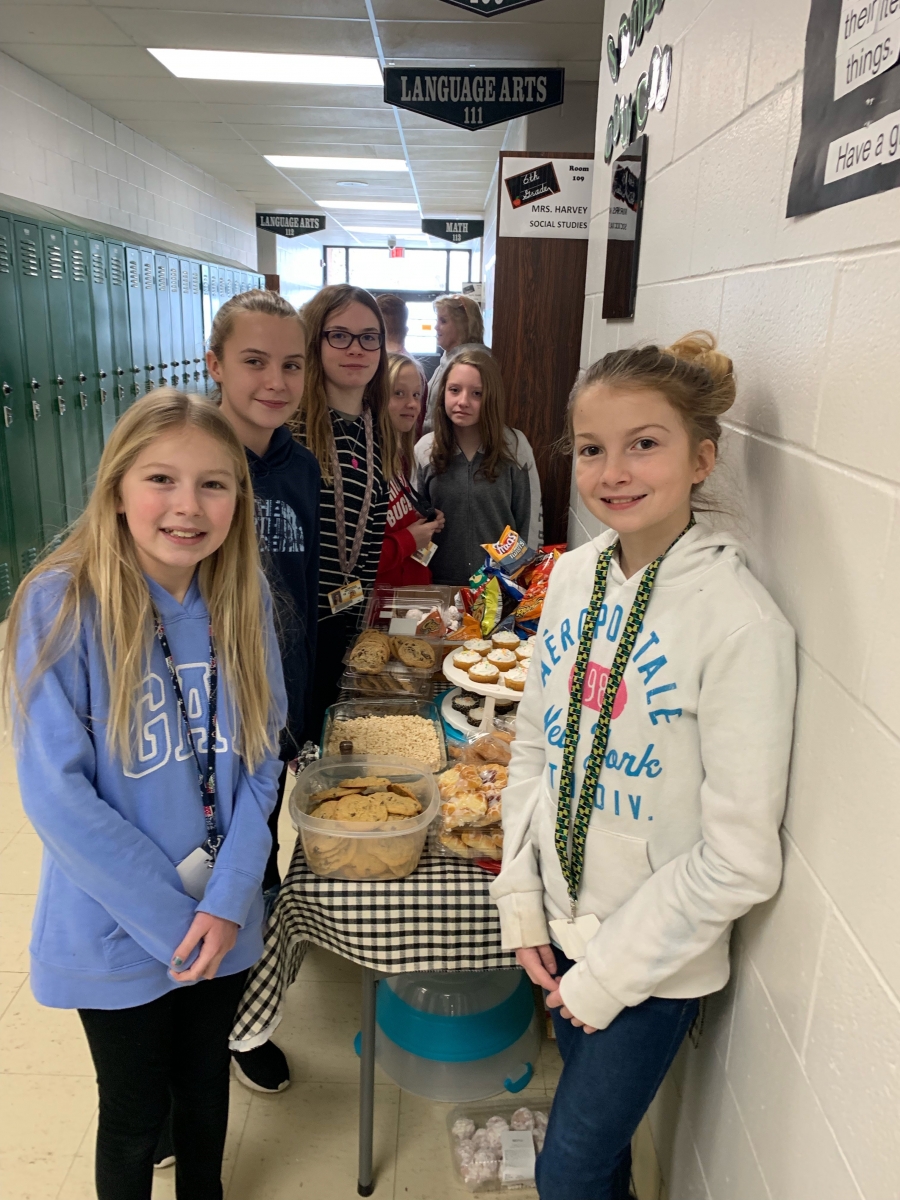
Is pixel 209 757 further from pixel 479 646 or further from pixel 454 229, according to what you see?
pixel 454 229

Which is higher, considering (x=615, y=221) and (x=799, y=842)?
(x=615, y=221)

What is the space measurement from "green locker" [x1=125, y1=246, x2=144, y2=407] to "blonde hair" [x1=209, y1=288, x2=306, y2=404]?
4789 mm

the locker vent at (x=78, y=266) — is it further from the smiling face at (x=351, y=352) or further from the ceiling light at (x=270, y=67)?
the smiling face at (x=351, y=352)

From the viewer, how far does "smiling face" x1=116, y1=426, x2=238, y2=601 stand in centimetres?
128

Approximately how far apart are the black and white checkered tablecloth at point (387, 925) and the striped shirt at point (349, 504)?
36.3 inches

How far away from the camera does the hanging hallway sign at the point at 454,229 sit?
34.6 feet

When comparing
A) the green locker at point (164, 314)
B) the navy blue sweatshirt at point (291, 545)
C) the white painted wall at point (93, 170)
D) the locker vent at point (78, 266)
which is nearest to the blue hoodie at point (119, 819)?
the navy blue sweatshirt at point (291, 545)

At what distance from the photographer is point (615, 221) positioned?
2.18m

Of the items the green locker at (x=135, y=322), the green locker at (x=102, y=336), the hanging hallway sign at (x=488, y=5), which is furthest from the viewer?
the green locker at (x=135, y=322)

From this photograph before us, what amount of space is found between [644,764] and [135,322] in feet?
20.7

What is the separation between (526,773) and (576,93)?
5.03 metres

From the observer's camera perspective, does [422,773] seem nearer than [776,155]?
No


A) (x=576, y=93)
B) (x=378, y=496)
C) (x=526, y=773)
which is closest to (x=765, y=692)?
(x=526, y=773)

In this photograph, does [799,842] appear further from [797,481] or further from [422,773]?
[422,773]
